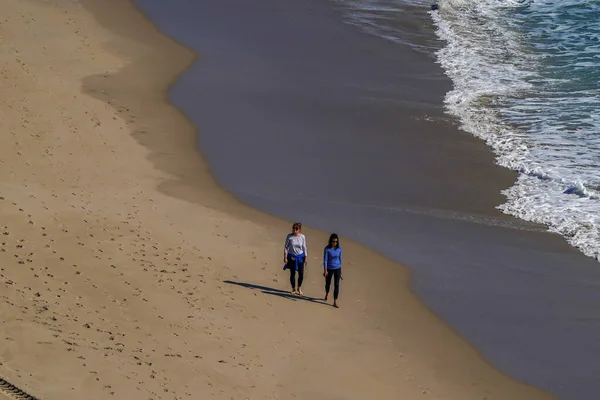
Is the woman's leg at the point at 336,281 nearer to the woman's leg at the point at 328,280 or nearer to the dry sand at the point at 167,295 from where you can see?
the woman's leg at the point at 328,280

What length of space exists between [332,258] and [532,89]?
38.7 feet

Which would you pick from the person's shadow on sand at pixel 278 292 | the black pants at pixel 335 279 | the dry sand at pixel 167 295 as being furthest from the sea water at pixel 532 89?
the person's shadow on sand at pixel 278 292

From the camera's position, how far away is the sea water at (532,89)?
663 inches

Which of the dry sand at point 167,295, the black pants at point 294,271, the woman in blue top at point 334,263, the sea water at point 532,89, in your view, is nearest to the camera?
the dry sand at point 167,295

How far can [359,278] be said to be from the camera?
14.0m

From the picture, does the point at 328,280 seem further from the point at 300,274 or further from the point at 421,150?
the point at 421,150

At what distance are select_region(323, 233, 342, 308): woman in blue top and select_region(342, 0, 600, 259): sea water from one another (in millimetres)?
4608

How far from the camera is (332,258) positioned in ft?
42.0

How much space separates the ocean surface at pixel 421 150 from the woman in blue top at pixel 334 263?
1.45 m

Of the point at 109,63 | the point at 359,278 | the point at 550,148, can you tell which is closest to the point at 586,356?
the point at 359,278

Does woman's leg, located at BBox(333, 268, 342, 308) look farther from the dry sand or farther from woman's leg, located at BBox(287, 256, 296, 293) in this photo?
woman's leg, located at BBox(287, 256, 296, 293)

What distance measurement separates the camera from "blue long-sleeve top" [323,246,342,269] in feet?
41.9

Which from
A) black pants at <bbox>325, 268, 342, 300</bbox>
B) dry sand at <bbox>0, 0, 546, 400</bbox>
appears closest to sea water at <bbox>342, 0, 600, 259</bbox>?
dry sand at <bbox>0, 0, 546, 400</bbox>

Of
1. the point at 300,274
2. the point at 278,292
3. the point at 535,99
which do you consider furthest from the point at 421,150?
the point at 278,292
